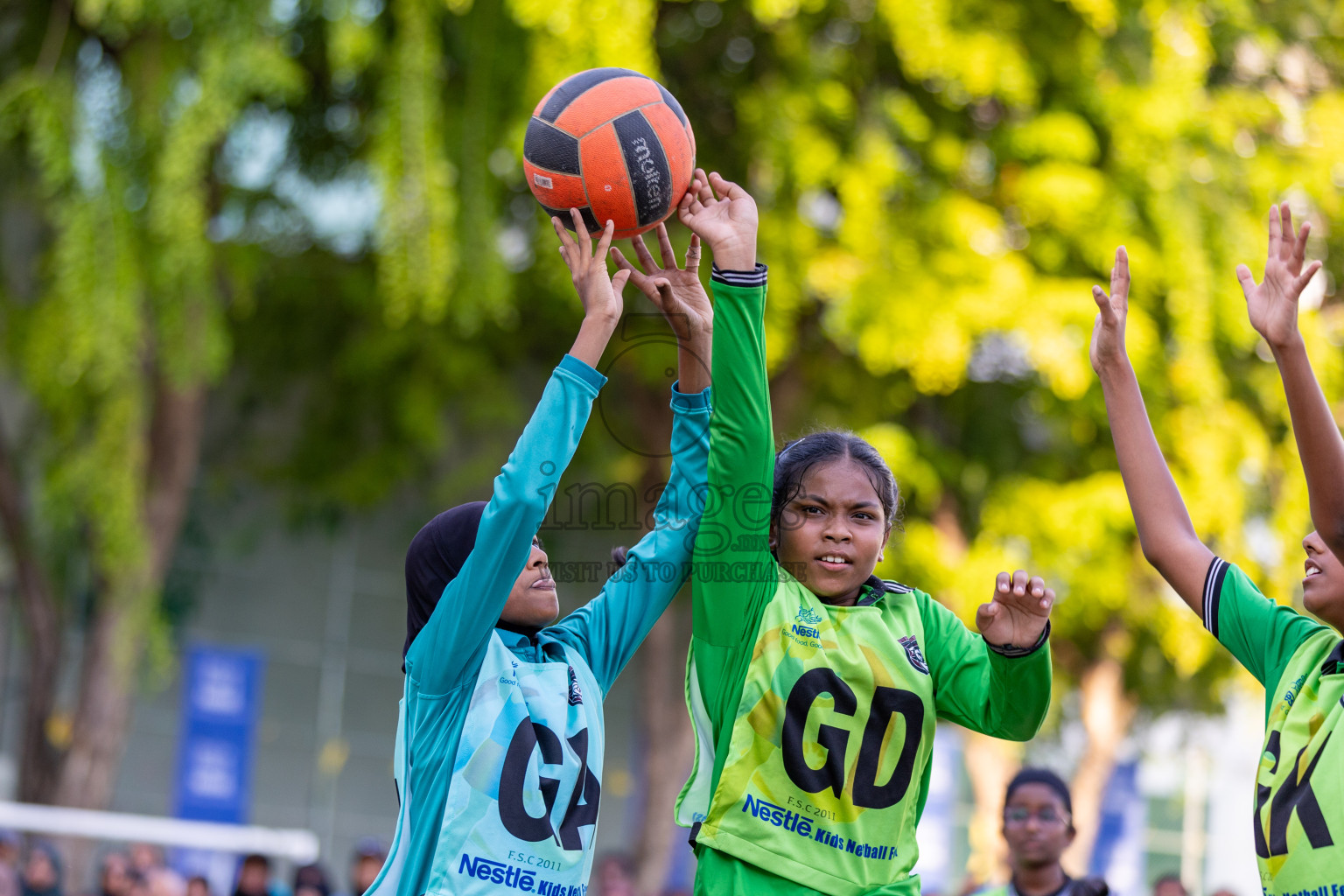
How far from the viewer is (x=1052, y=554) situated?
974 centimetres

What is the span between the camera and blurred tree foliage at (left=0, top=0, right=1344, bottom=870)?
→ 7992 mm

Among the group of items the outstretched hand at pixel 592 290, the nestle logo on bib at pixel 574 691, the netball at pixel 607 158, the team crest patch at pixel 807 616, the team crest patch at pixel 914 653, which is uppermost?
the netball at pixel 607 158

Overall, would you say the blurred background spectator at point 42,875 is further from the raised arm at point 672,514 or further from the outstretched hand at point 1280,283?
the outstretched hand at point 1280,283

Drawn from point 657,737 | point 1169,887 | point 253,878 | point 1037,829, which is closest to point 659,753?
point 657,737

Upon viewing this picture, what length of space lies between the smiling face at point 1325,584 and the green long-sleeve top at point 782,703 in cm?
59

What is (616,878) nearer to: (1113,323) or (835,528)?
(835,528)

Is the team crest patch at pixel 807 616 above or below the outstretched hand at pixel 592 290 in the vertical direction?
below

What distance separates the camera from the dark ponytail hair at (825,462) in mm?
3082

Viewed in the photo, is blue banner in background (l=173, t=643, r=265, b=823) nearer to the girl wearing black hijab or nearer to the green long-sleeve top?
the girl wearing black hijab

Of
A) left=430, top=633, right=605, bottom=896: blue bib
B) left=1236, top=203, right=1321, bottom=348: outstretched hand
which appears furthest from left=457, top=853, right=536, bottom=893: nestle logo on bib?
left=1236, top=203, right=1321, bottom=348: outstretched hand

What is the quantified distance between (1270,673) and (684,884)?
11150 millimetres

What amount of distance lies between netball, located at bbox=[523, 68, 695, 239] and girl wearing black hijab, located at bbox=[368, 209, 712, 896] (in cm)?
25

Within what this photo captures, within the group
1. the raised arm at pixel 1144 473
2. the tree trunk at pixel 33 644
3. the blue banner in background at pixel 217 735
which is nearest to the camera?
the raised arm at pixel 1144 473

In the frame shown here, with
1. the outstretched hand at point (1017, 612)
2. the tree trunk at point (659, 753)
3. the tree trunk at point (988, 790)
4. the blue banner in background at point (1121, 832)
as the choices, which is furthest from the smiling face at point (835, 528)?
the blue banner in background at point (1121, 832)
